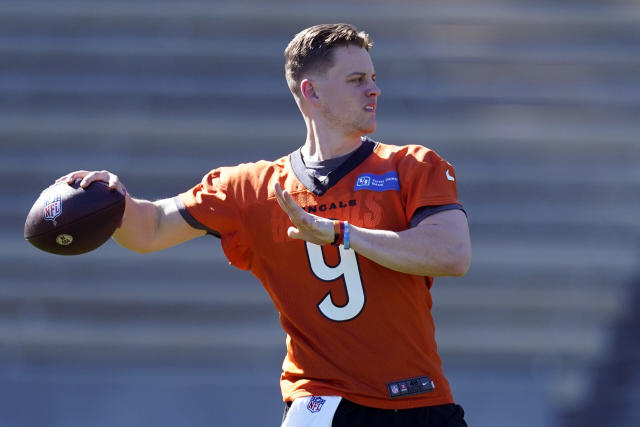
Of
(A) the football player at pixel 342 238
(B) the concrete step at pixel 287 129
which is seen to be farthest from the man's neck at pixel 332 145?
(B) the concrete step at pixel 287 129

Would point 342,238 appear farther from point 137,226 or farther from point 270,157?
point 270,157

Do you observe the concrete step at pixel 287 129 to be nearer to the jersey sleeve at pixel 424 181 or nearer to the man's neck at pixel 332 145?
the man's neck at pixel 332 145

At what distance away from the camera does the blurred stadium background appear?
4.96 m

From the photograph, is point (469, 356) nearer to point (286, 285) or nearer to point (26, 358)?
point (26, 358)

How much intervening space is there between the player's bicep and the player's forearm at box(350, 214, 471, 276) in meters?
0.59

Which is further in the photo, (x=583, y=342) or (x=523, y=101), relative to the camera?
(x=523, y=101)

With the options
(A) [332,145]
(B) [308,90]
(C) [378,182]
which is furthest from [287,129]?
(C) [378,182]

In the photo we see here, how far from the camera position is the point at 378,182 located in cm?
248

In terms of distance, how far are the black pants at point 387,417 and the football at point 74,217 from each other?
2.58 feet

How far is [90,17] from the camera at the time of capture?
5590 mm

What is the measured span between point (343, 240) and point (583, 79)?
3640mm

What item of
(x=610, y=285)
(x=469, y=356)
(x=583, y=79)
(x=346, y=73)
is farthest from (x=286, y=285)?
(x=583, y=79)

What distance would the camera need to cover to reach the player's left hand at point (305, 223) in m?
2.20

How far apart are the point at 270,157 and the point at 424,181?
115 inches
